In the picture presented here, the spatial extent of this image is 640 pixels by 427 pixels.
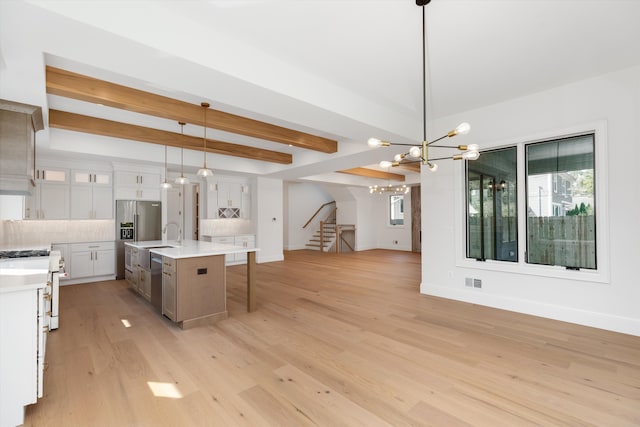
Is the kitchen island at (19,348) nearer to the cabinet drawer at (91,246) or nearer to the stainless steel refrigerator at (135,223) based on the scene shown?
the cabinet drawer at (91,246)

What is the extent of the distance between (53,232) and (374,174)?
7958 millimetres

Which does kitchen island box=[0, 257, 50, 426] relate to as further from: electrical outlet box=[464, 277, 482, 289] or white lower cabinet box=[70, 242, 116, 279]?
electrical outlet box=[464, 277, 482, 289]

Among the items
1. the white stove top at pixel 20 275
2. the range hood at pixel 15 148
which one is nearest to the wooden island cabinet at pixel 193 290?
the white stove top at pixel 20 275

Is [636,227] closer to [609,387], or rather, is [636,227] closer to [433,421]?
[609,387]

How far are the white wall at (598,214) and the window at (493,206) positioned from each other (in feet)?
0.44

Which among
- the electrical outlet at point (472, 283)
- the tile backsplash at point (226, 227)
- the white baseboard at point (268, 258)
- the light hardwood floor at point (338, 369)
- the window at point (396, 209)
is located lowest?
the light hardwood floor at point (338, 369)

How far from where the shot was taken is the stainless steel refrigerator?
658cm

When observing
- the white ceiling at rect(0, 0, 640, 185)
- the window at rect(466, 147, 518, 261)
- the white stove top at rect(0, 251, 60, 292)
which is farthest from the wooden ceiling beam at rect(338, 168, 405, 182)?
the white stove top at rect(0, 251, 60, 292)

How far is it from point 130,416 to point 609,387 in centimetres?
355

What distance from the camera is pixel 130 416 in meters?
2.03

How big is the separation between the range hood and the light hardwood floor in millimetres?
1729

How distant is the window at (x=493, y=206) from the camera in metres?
4.32

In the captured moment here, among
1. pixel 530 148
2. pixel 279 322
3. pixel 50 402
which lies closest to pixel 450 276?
pixel 530 148

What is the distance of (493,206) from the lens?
14.8 feet
